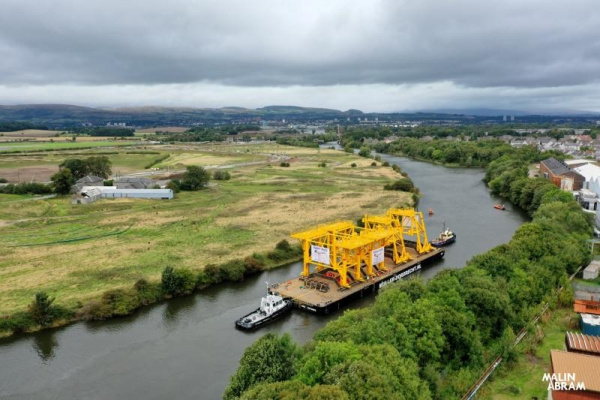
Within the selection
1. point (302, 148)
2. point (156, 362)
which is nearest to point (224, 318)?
point (156, 362)

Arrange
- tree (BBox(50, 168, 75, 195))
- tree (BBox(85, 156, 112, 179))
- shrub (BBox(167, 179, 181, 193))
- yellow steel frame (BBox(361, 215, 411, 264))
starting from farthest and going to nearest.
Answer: tree (BBox(85, 156, 112, 179)), shrub (BBox(167, 179, 181, 193)), tree (BBox(50, 168, 75, 195)), yellow steel frame (BBox(361, 215, 411, 264))

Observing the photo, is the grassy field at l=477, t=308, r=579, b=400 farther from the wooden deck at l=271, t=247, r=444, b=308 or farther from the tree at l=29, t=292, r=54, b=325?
the tree at l=29, t=292, r=54, b=325

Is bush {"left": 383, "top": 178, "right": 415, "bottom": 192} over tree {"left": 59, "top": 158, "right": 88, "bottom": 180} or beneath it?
beneath

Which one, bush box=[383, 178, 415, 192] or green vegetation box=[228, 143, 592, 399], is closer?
green vegetation box=[228, 143, 592, 399]

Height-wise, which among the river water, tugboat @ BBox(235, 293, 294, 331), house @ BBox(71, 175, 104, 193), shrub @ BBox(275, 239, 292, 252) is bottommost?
the river water

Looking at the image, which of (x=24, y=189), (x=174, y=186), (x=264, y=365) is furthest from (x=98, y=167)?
(x=264, y=365)

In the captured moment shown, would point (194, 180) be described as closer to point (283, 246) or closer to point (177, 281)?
point (283, 246)

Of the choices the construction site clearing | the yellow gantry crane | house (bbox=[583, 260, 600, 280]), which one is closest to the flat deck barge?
the construction site clearing

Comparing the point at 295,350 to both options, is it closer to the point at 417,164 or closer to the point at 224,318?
the point at 224,318
